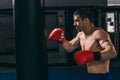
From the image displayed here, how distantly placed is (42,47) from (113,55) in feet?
3.20

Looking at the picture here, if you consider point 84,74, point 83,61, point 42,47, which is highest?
point 42,47

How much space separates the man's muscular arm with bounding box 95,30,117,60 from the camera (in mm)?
2871

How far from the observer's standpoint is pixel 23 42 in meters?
2.15

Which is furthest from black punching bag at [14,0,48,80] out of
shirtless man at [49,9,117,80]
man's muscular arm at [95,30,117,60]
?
man's muscular arm at [95,30,117,60]

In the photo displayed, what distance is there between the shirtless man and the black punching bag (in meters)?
0.76

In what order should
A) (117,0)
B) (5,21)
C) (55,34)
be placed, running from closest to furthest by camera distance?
(55,34) < (5,21) < (117,0)

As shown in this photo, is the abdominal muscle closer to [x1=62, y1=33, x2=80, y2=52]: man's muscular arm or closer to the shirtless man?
the shirtless man

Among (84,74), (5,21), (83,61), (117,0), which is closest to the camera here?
(83,61)

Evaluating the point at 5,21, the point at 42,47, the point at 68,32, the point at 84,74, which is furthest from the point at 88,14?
the point at 5,21

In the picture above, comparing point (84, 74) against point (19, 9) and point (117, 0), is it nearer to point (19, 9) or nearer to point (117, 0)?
point (19, 9)

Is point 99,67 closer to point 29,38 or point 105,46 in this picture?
point 105,46

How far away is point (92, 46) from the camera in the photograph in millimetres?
3162

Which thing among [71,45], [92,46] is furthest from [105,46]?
[71,45]

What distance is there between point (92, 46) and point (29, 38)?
117 cm
